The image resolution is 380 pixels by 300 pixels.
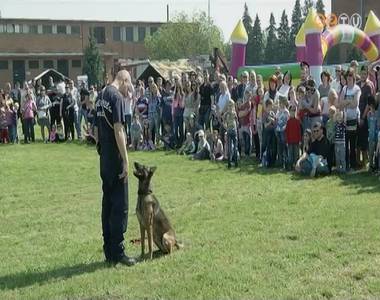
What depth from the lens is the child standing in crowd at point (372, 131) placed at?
38.4 ft

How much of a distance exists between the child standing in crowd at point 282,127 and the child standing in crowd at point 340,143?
1.26 m

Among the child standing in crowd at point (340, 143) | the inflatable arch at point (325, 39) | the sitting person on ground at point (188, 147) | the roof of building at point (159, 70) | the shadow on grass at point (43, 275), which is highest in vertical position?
the inflatable arch at point (325, 39)

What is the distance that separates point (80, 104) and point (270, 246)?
49.4 ft

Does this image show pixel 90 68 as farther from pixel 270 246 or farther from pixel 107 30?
pixel 270 246

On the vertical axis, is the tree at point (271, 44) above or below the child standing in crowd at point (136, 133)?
above

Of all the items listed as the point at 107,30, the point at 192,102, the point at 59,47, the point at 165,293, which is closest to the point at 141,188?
the point at 165,293

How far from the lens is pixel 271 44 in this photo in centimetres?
9425

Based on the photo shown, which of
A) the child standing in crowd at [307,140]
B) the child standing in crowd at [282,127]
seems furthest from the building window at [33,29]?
the child standing in crowd at [307,140]

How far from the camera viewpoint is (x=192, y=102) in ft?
54.6

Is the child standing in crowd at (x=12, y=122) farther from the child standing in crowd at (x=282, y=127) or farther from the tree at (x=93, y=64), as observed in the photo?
the tree at (x=93, y=64)

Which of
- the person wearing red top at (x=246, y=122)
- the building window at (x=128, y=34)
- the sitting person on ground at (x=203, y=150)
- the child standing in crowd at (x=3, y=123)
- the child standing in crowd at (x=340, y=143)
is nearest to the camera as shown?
the child standing in crowd at (x=340, y=143)

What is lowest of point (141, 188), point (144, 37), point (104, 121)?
point (141, 188)

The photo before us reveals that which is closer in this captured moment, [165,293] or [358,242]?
[165,293]

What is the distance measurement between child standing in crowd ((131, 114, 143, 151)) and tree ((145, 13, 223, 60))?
62864 millimetres
